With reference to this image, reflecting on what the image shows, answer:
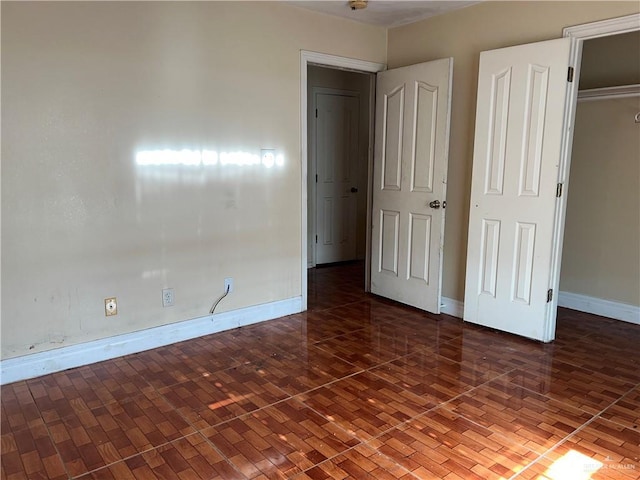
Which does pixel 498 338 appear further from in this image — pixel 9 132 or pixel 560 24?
pixel 9 132

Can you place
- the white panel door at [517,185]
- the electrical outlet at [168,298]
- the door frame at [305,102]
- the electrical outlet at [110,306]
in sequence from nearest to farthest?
the electrical outlet at [110,306] → the white panel door at [517,185] → the electrical outlet at [168,298] → the door frame at [305,102]

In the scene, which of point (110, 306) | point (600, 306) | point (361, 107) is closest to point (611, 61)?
point (600, 306)

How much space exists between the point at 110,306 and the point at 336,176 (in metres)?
3.34

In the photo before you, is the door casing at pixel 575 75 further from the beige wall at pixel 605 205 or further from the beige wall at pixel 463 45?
the beige wall at pixel 605 205

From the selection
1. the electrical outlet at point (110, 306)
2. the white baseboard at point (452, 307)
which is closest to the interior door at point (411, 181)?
the white baseboard at point (452, 307)

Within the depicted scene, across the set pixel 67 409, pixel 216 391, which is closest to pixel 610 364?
pixel 216 391

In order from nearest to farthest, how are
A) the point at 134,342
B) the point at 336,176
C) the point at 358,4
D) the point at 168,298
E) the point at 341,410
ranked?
the point at 341,410
the point at 134,342
the point at 168,298
the point at 358,4
the point at 336,176

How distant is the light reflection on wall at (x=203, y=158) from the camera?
3.01 metres

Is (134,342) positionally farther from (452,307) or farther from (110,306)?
(452,307)

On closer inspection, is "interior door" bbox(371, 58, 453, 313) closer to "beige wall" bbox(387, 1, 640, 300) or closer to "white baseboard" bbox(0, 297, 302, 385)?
"beige wall" bbox(387, 1, 640, 300)

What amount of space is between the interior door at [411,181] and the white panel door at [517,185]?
297mm

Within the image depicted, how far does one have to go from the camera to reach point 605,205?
3783mm

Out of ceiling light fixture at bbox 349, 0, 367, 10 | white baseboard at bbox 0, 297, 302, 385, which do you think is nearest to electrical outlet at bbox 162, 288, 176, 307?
white baseboard at bbox 0, 297, 302, 385

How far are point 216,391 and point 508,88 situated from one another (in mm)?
2735
